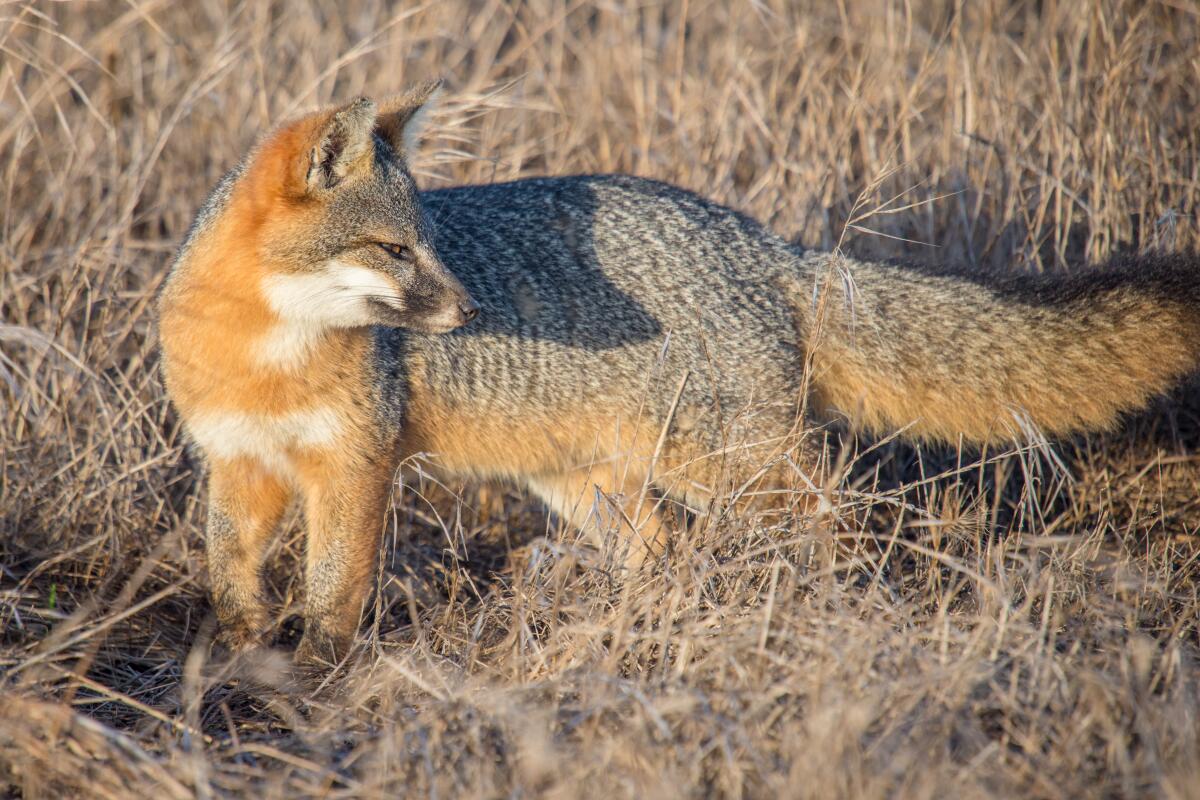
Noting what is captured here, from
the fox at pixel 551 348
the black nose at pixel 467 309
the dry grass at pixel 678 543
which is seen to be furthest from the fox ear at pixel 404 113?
the dry grass at pixel 678 543

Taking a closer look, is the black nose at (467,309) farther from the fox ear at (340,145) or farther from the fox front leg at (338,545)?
the fox front leg at (338,545)

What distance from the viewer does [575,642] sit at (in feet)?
9.69

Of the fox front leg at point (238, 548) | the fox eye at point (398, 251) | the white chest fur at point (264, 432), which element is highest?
the fox eye at point (398, 251)

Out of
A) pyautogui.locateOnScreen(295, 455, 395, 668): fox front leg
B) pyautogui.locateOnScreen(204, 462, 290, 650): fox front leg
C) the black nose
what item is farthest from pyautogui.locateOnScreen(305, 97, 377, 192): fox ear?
pyautogui.locateOnScreen(204, 462, 290, 650): fox front leg

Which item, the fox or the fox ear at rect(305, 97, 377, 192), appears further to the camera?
the fox

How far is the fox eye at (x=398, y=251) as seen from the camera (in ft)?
10.6

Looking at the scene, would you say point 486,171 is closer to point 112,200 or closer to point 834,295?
point 112,200

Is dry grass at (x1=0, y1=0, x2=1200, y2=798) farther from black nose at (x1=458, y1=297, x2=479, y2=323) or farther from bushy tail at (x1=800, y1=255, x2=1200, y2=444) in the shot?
black nose at (x1=458, y1=297, x2=479, y2=323)

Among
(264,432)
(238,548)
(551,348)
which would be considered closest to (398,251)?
(264,432)

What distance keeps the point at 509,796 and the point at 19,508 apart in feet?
8.28

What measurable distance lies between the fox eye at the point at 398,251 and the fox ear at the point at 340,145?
24cm

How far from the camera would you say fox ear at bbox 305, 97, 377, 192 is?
3.05 metres

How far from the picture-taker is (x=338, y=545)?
351 cm

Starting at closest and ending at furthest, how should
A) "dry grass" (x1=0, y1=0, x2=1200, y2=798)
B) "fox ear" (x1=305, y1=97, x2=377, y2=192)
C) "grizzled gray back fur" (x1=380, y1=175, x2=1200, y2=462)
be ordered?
"dry grass" (x1=0, y1=0, x2=1200, y2=798)
"fox ear" (x1=305, y1=97, x2=377, y2=192)
"grizzled gray back fur" (x1=380, y1=175, x2=1200, y2=462)
